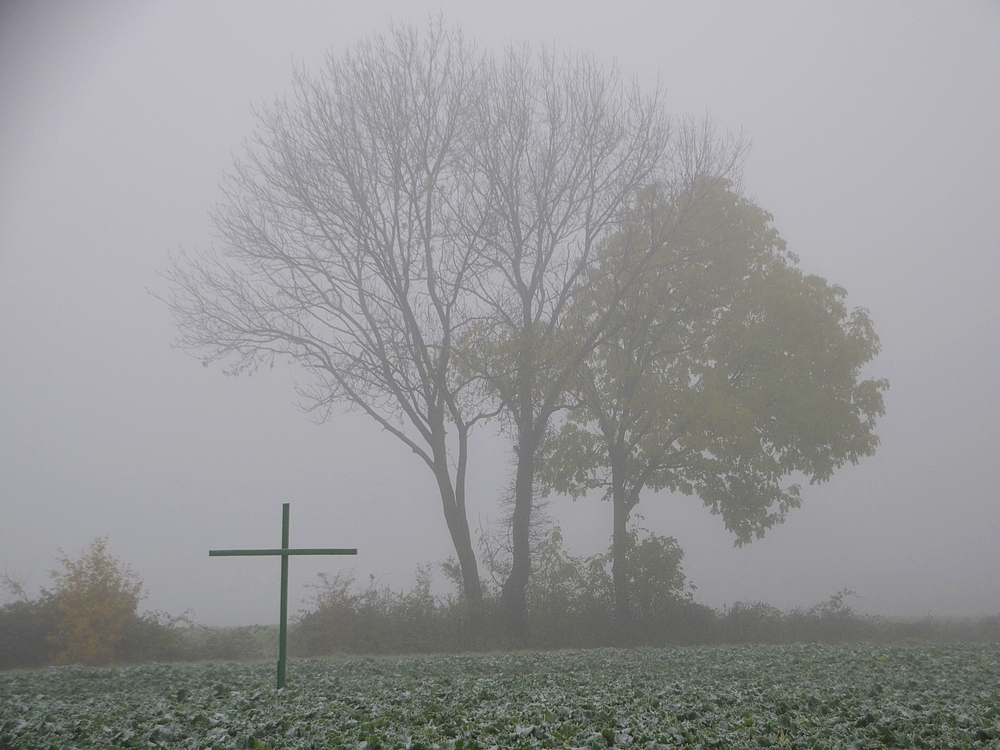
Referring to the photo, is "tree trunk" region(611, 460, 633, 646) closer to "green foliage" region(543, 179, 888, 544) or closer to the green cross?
"green foliage" region(543, 179, 888, 544)

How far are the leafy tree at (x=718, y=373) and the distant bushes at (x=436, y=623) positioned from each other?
A: 874mm

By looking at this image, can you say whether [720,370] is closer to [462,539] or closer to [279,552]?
[462,539]

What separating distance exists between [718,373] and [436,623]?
30.3 feet

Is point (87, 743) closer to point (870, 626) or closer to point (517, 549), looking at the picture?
point (517, 549)

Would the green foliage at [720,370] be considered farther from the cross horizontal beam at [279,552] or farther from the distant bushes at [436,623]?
the cross horizontal beam at [279,552]

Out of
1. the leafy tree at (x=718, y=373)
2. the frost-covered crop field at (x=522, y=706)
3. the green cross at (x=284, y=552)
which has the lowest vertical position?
the frost-covered crop field at (x=522, y=706)

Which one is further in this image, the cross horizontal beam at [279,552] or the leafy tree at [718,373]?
the leafy tree at [718,373]

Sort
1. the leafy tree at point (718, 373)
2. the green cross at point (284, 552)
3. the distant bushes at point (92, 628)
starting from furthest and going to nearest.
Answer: the leafy tree at point (718, 373)
the distant bushes at point (92, 628)
the green cross at point (284, 552)

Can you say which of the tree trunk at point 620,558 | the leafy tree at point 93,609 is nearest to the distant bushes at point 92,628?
the leafy tree at point 93,609

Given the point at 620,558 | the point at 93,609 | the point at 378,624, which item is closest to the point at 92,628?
the point at 93,609

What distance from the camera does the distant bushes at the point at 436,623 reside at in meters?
16.1

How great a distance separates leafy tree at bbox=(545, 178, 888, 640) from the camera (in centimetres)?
2000

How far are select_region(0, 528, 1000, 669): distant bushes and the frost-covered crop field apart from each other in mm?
4851

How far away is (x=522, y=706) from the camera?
748cm
